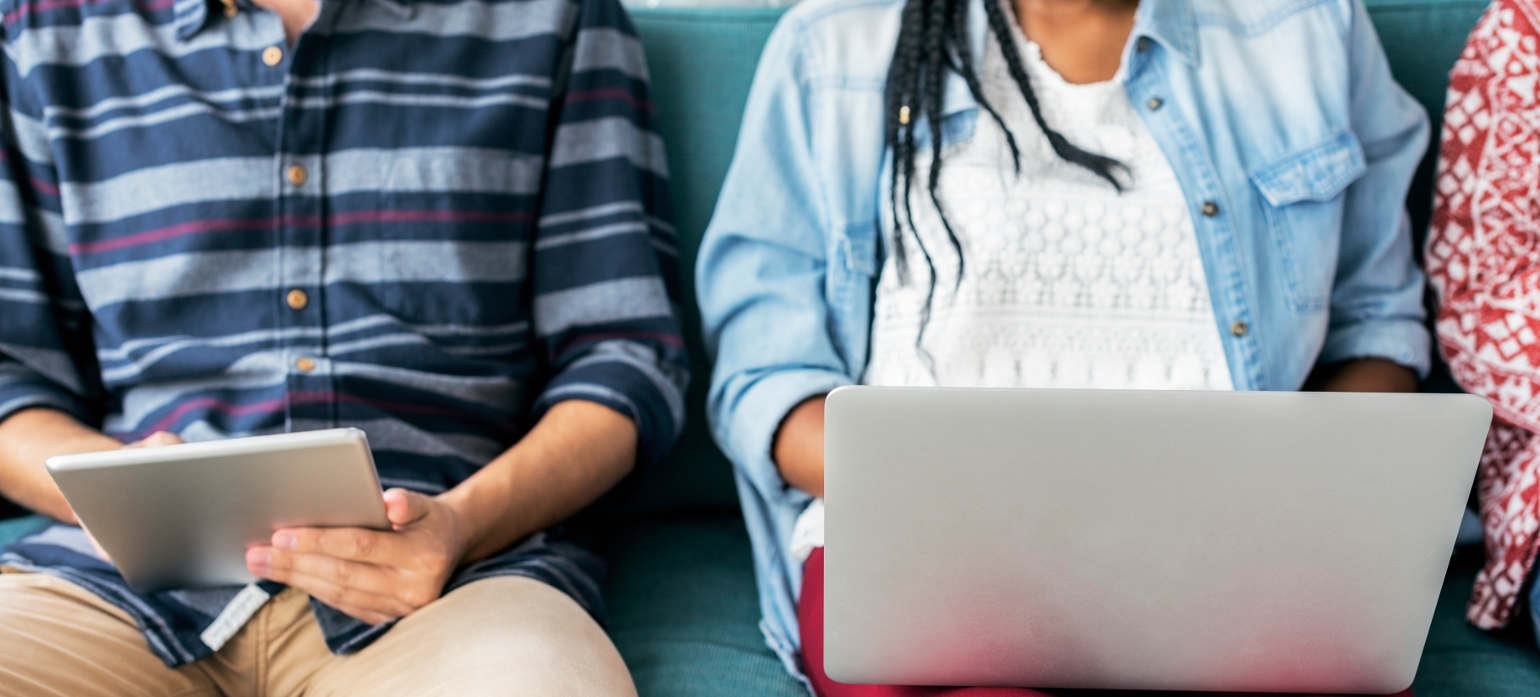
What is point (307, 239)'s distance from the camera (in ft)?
3.28

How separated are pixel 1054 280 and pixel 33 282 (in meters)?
0.88

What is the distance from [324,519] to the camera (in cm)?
80

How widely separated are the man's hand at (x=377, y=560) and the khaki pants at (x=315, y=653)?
0.08 ft

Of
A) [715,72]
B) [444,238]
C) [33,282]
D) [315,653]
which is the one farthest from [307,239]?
[715,72]

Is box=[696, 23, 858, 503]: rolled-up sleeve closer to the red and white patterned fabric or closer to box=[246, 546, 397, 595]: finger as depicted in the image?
box=[246, 546, 397, 595]: finger

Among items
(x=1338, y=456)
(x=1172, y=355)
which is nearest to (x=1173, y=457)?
(x=1338, y=456)

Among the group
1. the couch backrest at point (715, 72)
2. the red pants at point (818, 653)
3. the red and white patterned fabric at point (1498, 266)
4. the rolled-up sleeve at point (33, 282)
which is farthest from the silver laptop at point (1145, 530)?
the rolled-up sleeve at point (33, 282)

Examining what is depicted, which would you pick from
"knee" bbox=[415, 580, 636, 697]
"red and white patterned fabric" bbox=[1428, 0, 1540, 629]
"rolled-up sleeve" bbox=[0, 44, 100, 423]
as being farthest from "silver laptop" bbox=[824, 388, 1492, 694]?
"rolled-up sleeve" bbox=[0, 44, 100, 423]

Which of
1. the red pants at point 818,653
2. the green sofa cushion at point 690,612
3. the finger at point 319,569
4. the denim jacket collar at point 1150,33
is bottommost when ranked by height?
the green sofa cushion at point 690,612

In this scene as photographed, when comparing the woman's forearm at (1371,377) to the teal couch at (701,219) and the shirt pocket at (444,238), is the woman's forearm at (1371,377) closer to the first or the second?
the teal couch at (701,219)

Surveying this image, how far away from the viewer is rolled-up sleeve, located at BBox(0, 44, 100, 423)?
0.99m

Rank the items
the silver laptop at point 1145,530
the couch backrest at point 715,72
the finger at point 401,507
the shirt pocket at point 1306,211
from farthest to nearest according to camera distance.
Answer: the couch backrest at point 715,72 → the shirt pocket at point 1306,211 → the finger at point 401,507 → the silver laptop at point 1145,530

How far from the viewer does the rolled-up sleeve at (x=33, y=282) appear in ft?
3.24

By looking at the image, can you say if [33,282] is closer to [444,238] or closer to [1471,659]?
[444,238]
